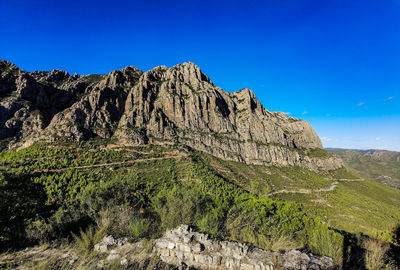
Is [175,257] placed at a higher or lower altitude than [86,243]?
lower

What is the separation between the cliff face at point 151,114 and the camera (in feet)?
252

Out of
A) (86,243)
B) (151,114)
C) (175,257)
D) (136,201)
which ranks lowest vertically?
(136,201)

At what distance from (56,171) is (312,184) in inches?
4565

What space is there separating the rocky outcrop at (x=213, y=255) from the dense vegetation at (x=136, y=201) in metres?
1.01

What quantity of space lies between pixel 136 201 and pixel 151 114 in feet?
263

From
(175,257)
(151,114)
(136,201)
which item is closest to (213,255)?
(175,257)

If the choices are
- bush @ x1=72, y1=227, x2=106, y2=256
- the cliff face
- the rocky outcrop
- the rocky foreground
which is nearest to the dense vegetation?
bush @ x1=72, y1=227, x2=106, y2=256

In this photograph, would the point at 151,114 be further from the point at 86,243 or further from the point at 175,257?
the point at 175,257

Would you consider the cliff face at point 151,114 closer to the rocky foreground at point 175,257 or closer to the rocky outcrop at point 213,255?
the rocky foreground at point 175,257

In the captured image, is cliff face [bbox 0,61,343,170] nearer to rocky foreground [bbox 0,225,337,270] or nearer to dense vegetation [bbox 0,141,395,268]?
dense vegetation [bbox 0,141,395,268]

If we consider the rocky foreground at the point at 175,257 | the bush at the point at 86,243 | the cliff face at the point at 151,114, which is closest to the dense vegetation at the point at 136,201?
the bush at the point at 86,243

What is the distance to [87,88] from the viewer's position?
4272 inches

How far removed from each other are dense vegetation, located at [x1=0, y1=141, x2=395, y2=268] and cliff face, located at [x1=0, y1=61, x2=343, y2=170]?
12763 millimetres

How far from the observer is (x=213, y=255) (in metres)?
7.27
